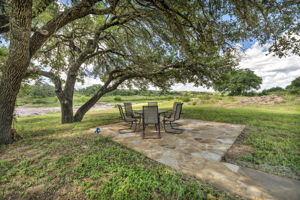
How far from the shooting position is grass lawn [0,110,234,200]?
1.79 metres

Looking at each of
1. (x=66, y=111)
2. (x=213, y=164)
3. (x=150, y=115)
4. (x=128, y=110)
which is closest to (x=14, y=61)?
(x=150, y=115)

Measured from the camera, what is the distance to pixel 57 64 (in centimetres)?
619

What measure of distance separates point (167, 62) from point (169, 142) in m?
4.30

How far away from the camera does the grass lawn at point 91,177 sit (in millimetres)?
1795

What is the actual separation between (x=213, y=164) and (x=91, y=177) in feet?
7.56

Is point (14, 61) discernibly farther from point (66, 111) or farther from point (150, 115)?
point (66, 111)

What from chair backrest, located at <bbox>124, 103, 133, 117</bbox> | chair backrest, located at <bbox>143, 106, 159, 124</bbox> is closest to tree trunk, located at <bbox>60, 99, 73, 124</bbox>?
chair backrest, located at <bbox>124, 103, 133, 117</bbox>

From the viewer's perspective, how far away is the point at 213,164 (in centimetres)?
254

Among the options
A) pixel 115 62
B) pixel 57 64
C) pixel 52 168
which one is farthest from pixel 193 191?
pixel 115 62

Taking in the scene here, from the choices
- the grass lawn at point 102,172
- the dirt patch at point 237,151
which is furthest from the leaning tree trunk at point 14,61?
the dirt patch at point 237,151

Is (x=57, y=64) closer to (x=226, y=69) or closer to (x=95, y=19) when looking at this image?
(x=95, y=19)

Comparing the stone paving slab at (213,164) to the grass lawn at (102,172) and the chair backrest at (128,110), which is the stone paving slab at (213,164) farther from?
the chair backrest at (128,110)

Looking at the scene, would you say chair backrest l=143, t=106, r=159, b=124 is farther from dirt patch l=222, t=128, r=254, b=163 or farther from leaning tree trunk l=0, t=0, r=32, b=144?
leaning tree trunk l=0, t=0, r=32, b=144

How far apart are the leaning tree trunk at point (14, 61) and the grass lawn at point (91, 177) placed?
3.50 feet
